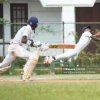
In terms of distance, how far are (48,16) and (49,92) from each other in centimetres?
1474

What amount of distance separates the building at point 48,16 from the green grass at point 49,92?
9.95 meters

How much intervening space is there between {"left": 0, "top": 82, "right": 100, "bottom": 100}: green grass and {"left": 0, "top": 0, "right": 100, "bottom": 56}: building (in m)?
9.95

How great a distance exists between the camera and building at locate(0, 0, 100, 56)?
82.9 ft

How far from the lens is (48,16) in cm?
2800

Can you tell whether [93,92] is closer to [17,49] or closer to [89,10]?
[17,49]

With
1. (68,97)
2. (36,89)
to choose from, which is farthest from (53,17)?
(68,97)

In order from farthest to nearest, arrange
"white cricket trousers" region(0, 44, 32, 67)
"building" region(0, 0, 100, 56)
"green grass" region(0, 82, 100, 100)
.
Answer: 1. "building" region(0, 0, 100, 56)
2. "white cricket trousers" region(0, 44, 32, 67)
3. "green grass" region(0, 82, 100, 100)

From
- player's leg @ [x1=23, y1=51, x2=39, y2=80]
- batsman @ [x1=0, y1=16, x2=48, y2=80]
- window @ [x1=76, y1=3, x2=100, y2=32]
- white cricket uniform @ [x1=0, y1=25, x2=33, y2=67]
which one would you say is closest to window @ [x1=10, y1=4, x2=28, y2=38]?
window @ [x1=76, y1=3, x2=100, y2=32]

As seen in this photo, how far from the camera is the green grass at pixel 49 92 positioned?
40.5 feet

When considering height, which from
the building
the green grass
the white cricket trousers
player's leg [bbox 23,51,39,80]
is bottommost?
the green grass

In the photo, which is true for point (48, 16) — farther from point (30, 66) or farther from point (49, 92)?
point (49, 92)

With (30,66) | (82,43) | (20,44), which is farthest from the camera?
(82,43)

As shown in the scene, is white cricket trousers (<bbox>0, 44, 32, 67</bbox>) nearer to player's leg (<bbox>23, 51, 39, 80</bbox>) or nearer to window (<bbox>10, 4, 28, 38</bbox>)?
player's leg (<bbox>23, 51, 39, 80</bbox>)

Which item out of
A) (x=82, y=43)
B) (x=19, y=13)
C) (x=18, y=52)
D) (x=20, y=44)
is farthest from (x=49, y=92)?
(x=19, y=13)
